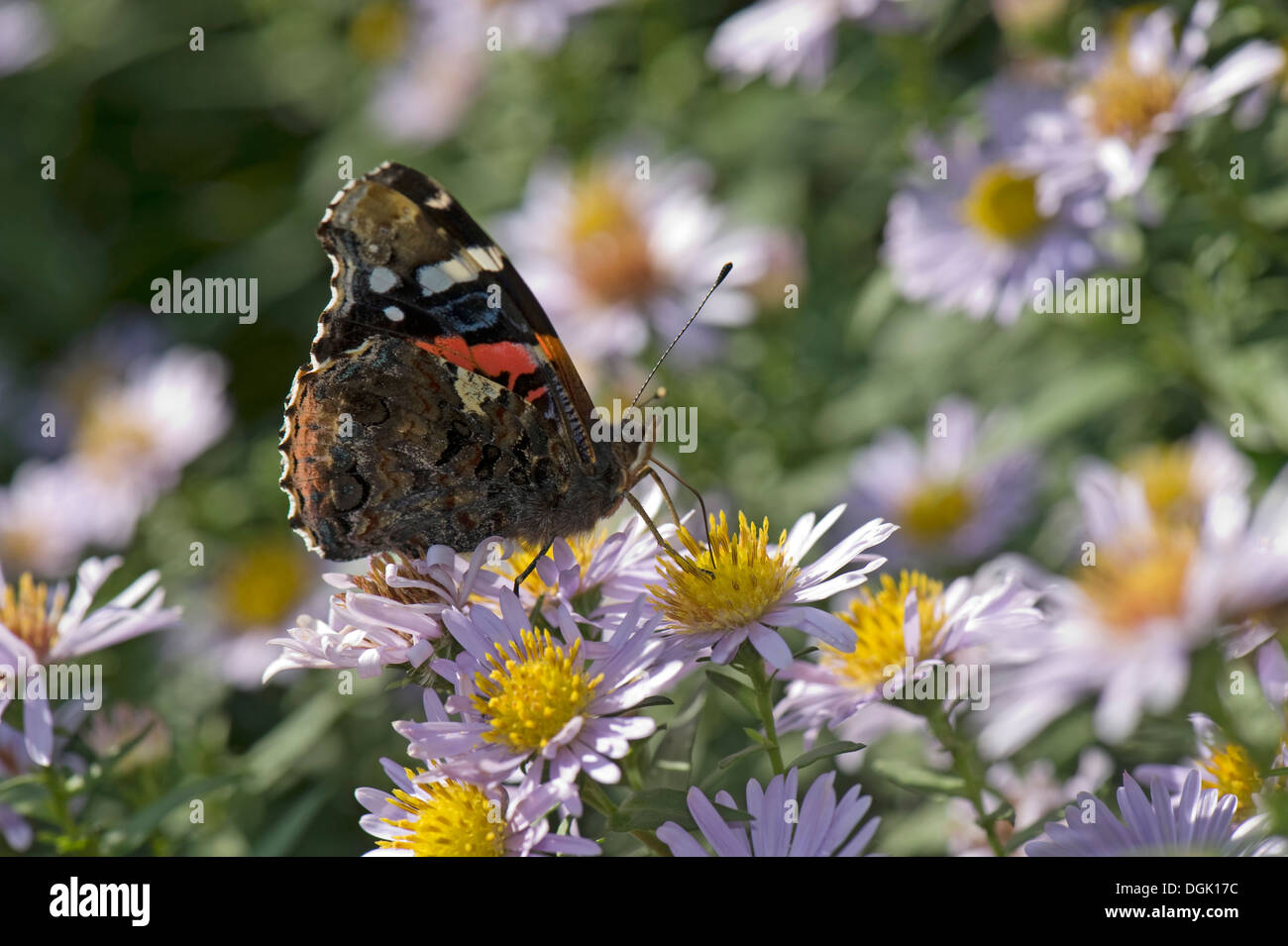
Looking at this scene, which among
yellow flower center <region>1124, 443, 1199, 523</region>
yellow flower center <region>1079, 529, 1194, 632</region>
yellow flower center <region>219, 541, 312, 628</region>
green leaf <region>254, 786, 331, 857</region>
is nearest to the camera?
yellow flower center <region>1079, 529, 1194, 632</region>

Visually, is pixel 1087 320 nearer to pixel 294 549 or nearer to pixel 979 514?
pixel 979 514

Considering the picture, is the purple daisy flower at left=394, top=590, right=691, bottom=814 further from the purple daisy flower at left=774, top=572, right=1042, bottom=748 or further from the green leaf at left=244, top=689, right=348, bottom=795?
the green leaf at left=244, top=689, right=348, bottom=795

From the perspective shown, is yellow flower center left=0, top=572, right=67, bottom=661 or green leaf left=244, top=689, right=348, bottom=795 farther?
green leaf left=244, top=689, right=348, bottom=795

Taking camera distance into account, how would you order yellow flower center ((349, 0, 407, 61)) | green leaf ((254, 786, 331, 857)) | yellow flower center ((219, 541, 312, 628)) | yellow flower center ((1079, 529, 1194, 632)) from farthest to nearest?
yellow flower center ((349, 0, 407, 61))
yellow flower center ((219, 541, 312, 628))
green leaf ((254, 786, 331, 857))
yellow flower center ((1079, 529, 1194, 632))

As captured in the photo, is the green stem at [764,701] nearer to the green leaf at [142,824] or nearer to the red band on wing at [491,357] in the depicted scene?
the red band on wing at [491,357]

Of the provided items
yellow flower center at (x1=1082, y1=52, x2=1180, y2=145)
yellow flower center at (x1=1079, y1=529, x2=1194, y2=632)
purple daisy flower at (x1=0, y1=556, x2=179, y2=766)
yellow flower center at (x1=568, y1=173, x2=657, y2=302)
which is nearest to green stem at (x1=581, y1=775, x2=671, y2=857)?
purple daisy flower at (x1=0, y1=556, x2=179, y2=766)
